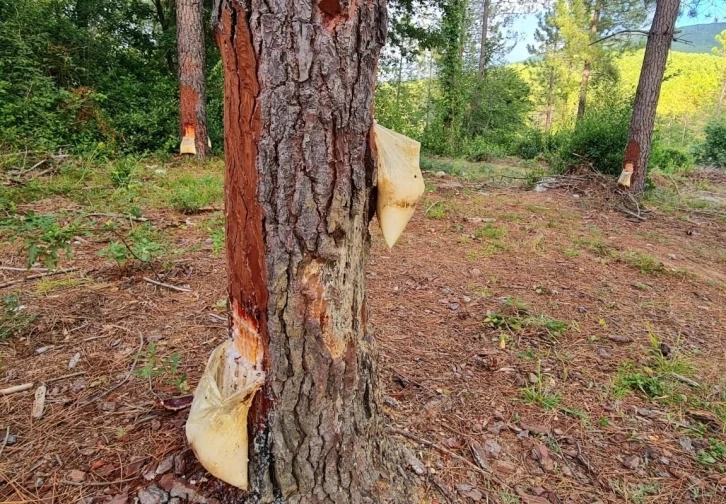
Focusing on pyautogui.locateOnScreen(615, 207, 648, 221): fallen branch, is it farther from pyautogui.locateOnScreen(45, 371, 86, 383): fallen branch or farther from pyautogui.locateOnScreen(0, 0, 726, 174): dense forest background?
pyautogui.locateOnScreen(45, 371, 86, 383): fallen branch

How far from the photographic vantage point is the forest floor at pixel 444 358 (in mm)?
1287

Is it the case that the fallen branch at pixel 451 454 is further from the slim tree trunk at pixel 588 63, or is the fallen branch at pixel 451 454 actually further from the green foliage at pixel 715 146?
the slim tree trunk at pixel 588 63

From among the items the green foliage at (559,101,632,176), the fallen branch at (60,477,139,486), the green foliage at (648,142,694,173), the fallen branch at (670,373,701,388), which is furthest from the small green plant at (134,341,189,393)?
the green foliage at (648,142,694,173)

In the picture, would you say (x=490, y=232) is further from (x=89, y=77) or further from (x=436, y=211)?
(x=89, y=77)

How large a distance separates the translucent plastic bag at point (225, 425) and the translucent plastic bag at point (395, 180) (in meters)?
0.50

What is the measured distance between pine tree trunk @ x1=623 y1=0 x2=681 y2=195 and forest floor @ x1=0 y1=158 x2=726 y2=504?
91.9 inches

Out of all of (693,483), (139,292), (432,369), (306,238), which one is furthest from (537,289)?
(139,292)

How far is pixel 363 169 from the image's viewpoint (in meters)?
A: 0.93

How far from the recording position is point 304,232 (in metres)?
0.91

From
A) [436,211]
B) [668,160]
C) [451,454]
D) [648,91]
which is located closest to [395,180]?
[451,454]

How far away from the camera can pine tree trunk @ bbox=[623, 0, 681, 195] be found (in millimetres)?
5286

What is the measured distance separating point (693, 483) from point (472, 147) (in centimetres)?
1131

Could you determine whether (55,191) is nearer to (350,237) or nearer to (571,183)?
(350,237)

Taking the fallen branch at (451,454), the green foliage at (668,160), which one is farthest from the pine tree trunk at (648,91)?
the fallen branch at (451,454)
